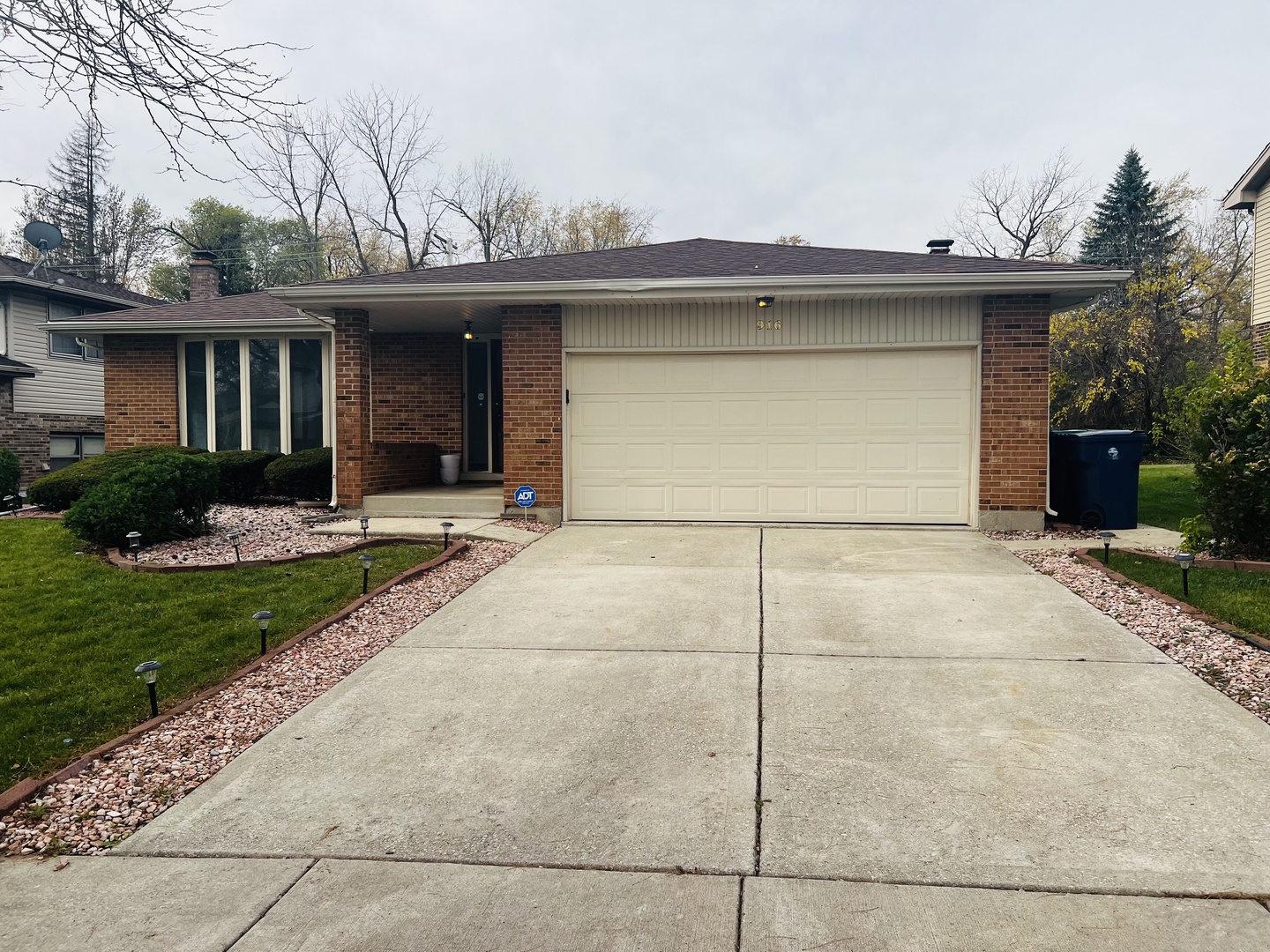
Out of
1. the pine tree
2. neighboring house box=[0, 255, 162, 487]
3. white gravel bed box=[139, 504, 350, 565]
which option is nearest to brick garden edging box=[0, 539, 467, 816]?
white gravel bed box=[139, 504, 350, 565]

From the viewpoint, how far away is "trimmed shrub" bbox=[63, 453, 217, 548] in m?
7.04

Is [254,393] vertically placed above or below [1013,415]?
above

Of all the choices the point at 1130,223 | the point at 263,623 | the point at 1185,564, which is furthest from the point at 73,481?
the point at 1130,223

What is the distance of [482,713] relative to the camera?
3.81 metres

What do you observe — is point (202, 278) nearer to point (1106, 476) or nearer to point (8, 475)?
point (8, 475)

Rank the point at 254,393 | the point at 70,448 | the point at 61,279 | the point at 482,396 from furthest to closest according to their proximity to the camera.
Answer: the point at 61,279 → the point at 70,448 → the point at 254,393 → the point at 482,396

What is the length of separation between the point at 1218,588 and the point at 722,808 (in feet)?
15.9

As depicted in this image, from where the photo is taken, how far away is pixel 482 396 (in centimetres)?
1182

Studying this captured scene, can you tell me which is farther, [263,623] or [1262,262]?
[1262,262]

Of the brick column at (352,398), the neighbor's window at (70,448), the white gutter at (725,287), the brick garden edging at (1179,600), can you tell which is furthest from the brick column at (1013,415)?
the neighbor's window at (70,448)

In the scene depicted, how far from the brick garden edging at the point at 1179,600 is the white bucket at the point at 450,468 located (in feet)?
26.5

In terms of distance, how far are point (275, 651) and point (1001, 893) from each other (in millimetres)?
4007

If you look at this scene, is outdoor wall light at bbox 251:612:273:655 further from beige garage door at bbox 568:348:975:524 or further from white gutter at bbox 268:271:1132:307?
white gutter at bbox 268:271:1132:307

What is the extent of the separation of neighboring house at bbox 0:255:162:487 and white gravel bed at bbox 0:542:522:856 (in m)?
14.8
